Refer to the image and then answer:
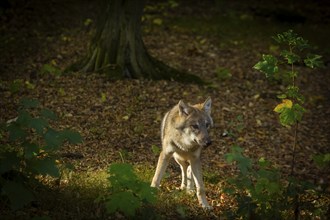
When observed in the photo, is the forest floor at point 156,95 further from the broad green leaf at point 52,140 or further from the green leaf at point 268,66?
the broad green leaf at point 52,140

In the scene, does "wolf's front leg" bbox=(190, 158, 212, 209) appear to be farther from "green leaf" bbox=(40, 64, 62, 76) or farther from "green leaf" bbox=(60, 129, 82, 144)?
"green leaf" bbox=(40, 64, 62, 76)

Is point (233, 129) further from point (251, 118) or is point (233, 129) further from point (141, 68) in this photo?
point (141, 68)

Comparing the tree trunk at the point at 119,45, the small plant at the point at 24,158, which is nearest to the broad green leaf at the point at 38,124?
the small plant at the point at 24,158

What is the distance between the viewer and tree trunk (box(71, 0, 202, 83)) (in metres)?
11.1

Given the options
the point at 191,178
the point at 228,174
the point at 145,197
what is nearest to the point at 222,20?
the point at 228,174

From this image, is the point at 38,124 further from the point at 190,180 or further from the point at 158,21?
the point at 158,21

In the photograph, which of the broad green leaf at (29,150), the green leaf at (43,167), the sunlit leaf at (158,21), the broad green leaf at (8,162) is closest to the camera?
the broad green leaf at (8,162)

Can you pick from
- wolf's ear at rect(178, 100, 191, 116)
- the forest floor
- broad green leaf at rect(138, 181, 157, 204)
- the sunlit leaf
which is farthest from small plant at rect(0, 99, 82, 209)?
the sunlit leaf

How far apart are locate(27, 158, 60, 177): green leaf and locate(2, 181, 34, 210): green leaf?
0.73ft

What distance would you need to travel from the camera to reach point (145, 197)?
5.16 m

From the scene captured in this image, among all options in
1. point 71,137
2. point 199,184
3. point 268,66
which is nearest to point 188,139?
point 199,184

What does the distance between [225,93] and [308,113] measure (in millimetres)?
1943

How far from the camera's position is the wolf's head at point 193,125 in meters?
6.30

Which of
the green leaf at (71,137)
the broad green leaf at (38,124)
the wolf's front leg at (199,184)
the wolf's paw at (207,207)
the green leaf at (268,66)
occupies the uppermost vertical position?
the green leaf at (268,66)
